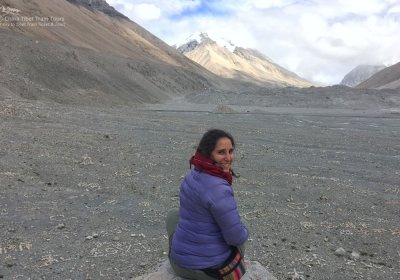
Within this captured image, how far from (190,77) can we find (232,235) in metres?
94.3

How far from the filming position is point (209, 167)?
3871 millimetres

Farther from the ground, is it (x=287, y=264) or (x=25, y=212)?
(x=287, y=264)

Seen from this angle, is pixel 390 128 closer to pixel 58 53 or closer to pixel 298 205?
pixel 298 205

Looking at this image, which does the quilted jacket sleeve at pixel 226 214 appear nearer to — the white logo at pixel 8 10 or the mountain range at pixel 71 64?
the mountain range at pixel 71 64

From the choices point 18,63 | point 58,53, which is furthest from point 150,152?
point 58,53

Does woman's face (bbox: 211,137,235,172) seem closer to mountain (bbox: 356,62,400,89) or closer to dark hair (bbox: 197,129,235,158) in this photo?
dark hair (bbox: 197,129,235,158)

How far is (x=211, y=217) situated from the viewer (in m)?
3.88

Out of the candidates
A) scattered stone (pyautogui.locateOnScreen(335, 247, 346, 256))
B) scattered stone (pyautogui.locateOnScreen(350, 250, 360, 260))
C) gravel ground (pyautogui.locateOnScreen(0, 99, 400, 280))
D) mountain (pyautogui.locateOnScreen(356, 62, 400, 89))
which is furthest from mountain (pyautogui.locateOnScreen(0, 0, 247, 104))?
mountain (pyautogui.locateOnScreen(356, 62, 400, 89))

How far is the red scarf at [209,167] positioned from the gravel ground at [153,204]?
8.41ft

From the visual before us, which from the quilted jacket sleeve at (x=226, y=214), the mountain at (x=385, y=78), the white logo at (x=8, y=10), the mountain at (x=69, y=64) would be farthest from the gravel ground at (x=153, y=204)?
the mountain at (x=385, y=78)

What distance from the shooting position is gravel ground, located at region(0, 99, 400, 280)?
6387mm

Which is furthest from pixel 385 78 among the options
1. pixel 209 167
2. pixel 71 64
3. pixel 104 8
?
pixel 209 167

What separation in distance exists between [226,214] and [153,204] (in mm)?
5456

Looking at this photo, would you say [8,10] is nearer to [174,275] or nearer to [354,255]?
[354,255]
